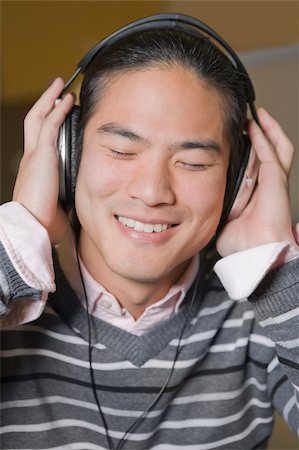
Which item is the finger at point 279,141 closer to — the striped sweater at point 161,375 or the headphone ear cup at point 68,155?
the striped sweater at point 161,375

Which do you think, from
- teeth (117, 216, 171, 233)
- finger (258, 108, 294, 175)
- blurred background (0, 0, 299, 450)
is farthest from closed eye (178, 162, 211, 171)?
blurred background (0, 0, 299, 450)

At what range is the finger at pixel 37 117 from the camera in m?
1.16

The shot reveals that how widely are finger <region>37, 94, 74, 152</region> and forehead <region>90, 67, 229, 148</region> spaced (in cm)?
6

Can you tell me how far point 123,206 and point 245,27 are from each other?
1.29m

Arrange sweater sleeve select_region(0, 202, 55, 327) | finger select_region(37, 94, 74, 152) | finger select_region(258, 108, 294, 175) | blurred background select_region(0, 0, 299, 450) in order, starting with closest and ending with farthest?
sweater sleeve select_region(0, 202, 55, 327) < finger select_region(37, 94, 74, 152) < finger select_region(258, 108, 294, 175) < blurred background select_region(0, 0, 299, 450)

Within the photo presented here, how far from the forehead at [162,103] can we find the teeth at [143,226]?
0.16 m

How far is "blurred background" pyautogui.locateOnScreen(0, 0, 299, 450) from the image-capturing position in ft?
6.79

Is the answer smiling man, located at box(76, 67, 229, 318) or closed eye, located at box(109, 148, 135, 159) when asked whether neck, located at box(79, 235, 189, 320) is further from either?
closed eye, located at box(109, 148, 135, 159)

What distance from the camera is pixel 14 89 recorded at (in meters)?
2.20

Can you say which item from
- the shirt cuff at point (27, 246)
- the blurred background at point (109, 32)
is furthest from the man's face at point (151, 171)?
the blurred background at point (109, 32)

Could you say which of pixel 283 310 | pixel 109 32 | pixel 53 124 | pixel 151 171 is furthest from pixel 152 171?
pixel 109 32

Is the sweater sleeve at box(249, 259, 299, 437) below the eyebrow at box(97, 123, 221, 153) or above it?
below

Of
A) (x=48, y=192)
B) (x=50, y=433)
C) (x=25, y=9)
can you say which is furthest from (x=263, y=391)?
(x=25, y=9)

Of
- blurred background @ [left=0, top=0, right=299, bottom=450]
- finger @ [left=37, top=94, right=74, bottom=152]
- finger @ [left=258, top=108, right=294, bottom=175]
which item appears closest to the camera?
finger @ [left=37, top=94, right=74, bottom=152]
